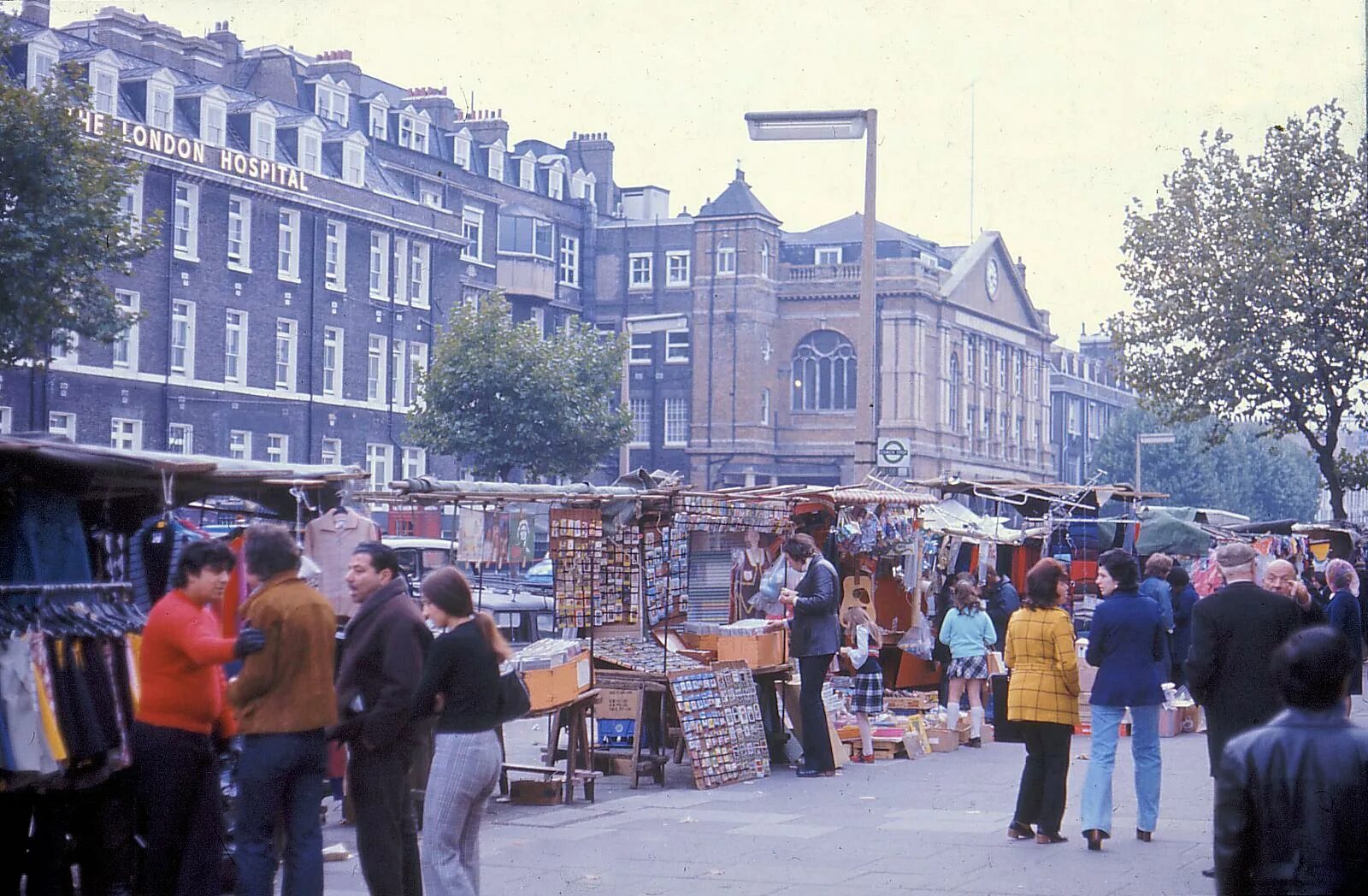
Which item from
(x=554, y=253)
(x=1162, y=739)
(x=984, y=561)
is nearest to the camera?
(x=1162, y=739)

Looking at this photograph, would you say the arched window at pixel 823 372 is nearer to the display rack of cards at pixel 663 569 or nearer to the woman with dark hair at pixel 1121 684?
→ the display rack of cards at pixel 663 569

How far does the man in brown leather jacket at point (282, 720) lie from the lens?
7301mm

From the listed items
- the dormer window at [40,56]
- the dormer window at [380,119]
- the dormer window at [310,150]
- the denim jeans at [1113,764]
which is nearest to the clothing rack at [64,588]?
the denim jeans at [1113,764]

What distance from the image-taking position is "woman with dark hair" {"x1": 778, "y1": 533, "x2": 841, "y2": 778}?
14.7 meters

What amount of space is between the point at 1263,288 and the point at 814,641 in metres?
22.1

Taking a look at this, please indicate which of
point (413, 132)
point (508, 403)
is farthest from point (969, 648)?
point (413, 132)

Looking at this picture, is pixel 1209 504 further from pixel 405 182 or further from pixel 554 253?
pixel 405 182

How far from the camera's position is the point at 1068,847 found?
11078mm

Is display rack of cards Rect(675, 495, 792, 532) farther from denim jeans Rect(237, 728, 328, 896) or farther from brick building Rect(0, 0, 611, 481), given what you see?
brick building Rect(0, 0, 611, 481)

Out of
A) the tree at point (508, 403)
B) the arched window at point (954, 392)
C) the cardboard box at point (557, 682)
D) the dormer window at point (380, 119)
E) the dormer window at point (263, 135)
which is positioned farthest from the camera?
the arched window at point (954, 392)

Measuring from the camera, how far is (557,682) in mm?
13266

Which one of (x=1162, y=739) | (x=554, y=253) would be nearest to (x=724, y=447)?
(x=554, y=253)

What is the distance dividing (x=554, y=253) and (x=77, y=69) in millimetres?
42045

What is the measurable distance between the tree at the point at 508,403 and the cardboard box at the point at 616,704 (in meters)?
32.9
